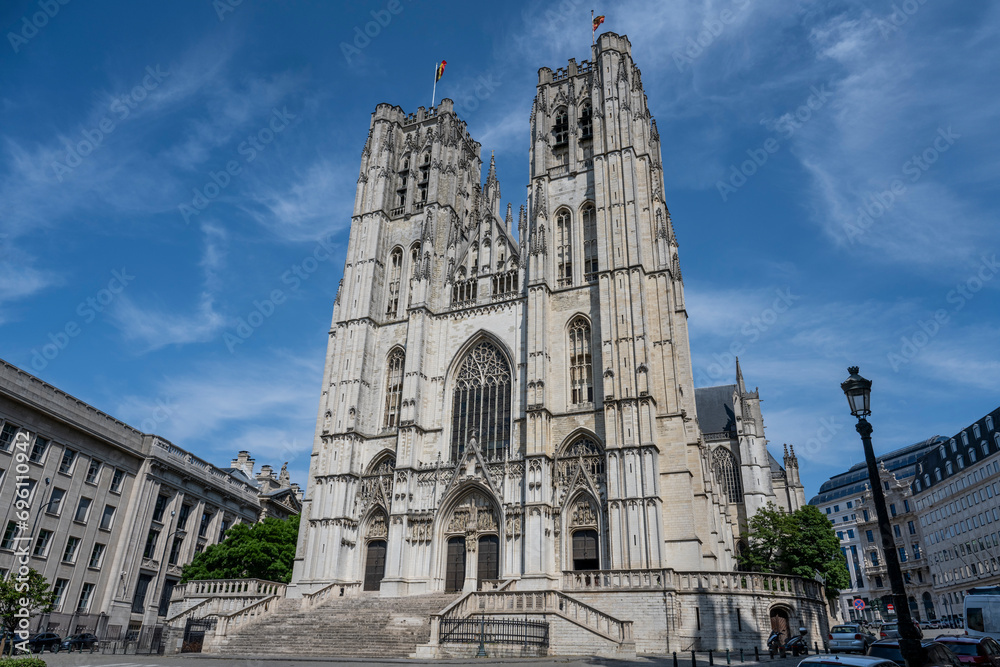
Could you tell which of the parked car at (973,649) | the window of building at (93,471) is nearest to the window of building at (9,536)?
the window of building at (93,471)

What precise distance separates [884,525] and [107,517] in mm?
38447

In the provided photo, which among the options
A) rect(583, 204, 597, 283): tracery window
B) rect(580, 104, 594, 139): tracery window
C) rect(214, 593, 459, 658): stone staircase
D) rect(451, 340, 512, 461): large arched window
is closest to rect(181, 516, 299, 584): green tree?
rect(214, 593, 459, 658): stone staircase

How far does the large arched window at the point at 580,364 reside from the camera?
34.3 meters

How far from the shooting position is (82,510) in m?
35.0

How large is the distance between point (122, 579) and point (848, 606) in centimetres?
8074

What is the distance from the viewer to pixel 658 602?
84.0 ft

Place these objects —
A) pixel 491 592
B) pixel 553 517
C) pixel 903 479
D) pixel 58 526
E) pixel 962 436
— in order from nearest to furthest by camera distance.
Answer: pixel 491 592 → pixel 553 517 → pixel 58 526 → pixel 962 436 → pixel 903 479

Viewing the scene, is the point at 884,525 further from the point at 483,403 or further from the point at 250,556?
the point at 250,556

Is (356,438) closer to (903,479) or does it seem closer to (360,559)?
(360,559)

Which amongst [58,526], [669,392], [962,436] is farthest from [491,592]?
[962,436]

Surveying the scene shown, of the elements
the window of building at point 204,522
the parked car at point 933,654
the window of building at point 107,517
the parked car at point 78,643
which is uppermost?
the window of building at point 204,522

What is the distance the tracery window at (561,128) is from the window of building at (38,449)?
106 feet

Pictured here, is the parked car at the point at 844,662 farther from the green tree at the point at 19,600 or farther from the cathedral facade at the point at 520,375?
the green tree at the point at 19,600

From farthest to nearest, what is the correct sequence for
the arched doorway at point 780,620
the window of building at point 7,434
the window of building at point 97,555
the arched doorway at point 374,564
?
the window of building at point 97,555, the arched doorway at point 374,564, the window of building at point 7,434, the arched doorway at point 780,620
